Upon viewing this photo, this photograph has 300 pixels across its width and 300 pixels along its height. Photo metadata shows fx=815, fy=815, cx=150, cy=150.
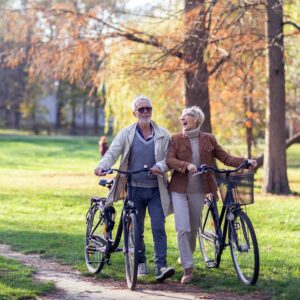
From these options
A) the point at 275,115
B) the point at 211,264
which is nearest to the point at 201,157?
the point at 211,264

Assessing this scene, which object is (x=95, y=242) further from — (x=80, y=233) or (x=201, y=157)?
(x=80, y=233)

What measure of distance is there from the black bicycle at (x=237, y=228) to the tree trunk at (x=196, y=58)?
11.1 meters

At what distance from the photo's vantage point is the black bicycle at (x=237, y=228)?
26.5ft

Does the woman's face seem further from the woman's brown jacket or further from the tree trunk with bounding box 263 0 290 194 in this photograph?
the tree trunk with bounding box 263 0 290 194

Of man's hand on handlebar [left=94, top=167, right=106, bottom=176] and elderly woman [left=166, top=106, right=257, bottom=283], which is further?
elderly woman [left=166, top=106, right=257, bottom=283]

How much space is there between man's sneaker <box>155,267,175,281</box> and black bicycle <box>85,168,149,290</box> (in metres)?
0.36

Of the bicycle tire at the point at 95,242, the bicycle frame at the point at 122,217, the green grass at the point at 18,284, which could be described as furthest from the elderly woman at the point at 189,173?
the green grass at the point at 18,284

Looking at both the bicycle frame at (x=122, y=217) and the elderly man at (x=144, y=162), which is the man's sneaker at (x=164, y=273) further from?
the bicycle frame at (x=122, y=217)

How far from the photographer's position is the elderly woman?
28.0 ft

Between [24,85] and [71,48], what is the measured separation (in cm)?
5240

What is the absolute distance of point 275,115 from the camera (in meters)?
21.5

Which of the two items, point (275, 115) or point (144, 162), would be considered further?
point (275, 115)

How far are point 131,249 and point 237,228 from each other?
3.63 feet

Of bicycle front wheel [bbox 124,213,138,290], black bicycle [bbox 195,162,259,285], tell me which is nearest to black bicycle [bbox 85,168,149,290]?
bicycle front wheel [bbox 124,213,138,290]
